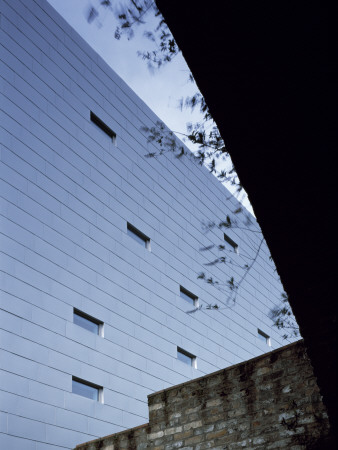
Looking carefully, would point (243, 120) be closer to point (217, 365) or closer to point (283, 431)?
point (283, 431)

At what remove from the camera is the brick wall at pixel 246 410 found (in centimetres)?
493

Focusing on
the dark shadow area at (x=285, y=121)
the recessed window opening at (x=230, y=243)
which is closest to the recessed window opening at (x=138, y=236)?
the recessed window opening at (x=230, y=243)

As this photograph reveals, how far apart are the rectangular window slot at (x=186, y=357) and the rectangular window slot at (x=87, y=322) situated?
372 centimetres

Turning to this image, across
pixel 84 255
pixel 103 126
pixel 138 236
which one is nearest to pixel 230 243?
pixel 138 236

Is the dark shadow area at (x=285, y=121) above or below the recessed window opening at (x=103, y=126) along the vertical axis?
below

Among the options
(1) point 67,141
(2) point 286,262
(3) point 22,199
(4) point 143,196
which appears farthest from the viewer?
(4) point 143,196

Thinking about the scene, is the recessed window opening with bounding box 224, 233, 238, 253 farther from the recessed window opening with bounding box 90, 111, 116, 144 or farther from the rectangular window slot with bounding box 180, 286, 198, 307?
the recessed window opening with bounding box 90, 111, 116, 144

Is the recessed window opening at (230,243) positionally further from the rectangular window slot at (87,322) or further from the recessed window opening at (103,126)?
the rectangular window slot at (87,322)

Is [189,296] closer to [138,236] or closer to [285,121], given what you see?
[138,236]

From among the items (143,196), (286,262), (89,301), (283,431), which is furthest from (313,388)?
(143,196)

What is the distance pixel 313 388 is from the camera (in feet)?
16.2

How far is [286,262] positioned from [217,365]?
17.3 meters

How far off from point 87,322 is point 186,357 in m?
4.67

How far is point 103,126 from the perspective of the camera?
647 inches
